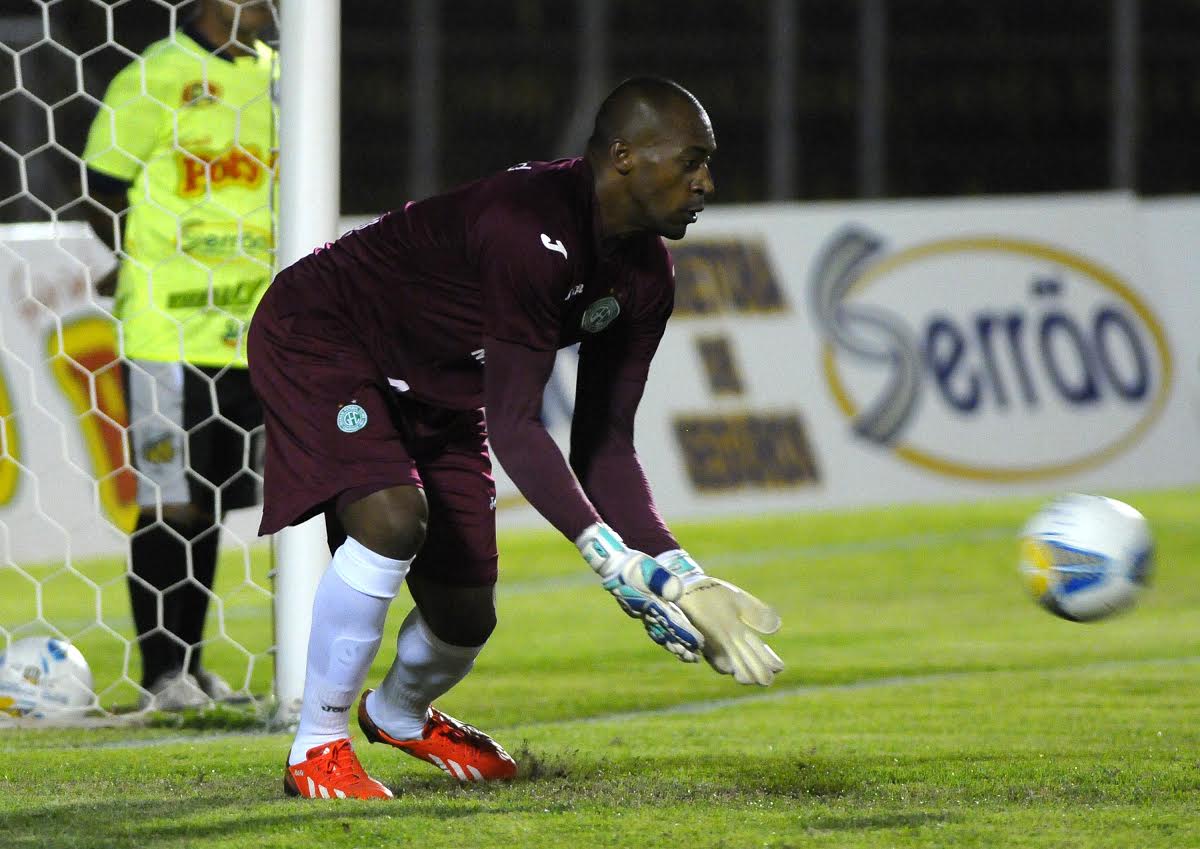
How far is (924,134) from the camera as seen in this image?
1680 cm

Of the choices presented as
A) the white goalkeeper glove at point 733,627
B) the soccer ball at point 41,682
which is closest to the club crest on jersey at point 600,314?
the white goalkeeper glove at point 733,627

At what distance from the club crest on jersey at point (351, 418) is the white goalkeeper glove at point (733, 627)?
0.79m

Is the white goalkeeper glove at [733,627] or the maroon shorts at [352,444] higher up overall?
the maroon shorts at [352,444]

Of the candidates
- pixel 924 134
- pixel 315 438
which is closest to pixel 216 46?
pixel 315 438

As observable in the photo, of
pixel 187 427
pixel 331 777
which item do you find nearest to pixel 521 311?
pixel 331 777

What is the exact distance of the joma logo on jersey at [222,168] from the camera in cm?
538

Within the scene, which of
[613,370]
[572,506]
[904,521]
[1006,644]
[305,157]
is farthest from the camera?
[904,521]

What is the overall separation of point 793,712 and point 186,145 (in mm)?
2367

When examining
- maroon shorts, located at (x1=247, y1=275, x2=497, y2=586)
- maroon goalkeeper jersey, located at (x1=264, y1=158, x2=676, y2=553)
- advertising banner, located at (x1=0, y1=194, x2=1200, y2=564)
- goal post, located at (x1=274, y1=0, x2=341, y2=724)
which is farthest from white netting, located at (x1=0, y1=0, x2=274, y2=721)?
maroon goalkeeper jersey, located at (x1=264, y1=158, x2=676, y2=553)

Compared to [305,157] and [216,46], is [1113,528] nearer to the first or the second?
[305,157]

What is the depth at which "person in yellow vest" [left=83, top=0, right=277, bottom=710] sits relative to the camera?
5.36m

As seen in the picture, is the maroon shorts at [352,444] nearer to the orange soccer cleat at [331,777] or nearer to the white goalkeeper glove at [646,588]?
the orange soccer cleat at [331,777]

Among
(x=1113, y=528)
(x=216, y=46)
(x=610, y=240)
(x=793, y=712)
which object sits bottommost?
(x=793, y=712)

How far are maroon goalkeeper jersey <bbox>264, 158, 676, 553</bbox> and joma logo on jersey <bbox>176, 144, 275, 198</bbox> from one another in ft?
4.94
